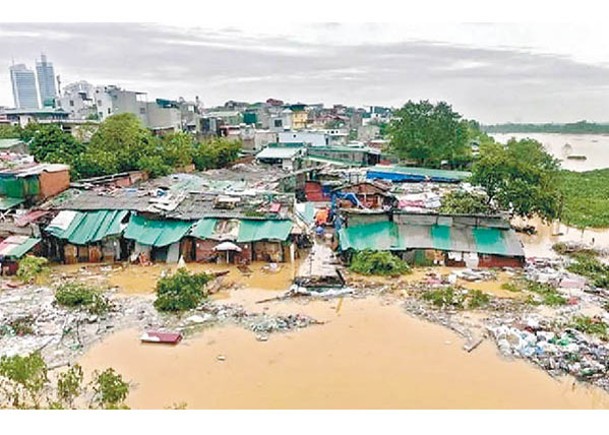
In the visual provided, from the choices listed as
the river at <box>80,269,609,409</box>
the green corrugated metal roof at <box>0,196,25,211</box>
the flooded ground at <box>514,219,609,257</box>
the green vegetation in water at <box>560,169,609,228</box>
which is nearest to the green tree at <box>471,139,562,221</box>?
the flooded ground at <box>514,219,609,257</box>

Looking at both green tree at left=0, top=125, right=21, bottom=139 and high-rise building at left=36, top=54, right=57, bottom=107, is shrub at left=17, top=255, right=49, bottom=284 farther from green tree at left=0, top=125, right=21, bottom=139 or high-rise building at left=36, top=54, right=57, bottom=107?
high-rise building at left=36, top=54, right=57, bottom=107

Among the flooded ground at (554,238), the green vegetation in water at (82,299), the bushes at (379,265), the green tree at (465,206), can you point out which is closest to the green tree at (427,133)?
the flooded ground at (554,238)

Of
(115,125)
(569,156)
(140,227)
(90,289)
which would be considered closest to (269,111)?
(115,125)

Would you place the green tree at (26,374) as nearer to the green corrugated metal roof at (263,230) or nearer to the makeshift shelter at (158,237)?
the makeshift shelter at (158,237)

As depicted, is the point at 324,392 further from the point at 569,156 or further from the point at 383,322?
the point at 569,156

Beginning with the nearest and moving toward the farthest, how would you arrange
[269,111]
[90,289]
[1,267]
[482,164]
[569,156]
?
[90,289]
[1,267]
[482,164]
[269,111]
[569,156]

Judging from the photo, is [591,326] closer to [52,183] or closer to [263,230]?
[263,230]

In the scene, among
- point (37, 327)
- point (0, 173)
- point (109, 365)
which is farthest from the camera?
point (0, 173)
